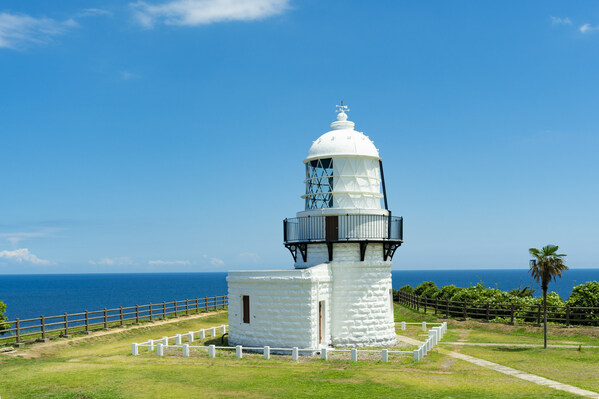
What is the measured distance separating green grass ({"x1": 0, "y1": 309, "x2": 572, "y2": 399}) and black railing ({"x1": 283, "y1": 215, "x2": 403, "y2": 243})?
640 centimetres

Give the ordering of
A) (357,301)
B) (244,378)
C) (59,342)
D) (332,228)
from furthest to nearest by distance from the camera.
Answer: (59,342), (332,228), (357,301), (244,378)

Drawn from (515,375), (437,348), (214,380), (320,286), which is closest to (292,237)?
(320,286)

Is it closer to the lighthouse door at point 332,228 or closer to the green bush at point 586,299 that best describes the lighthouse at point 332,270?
the lighthouse door at point 332,228

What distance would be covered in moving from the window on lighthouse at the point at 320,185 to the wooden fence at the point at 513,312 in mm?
13464

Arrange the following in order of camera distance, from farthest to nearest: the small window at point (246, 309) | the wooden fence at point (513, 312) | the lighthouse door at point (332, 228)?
the wooden fence at point (513, 312) < the lighthouse door at point (332, 228) < the small window at point (246, 309)

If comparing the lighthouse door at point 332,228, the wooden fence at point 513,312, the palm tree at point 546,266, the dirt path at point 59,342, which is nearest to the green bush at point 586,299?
the wooden fence at point 513,312

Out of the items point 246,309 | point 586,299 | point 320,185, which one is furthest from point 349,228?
point 586,299

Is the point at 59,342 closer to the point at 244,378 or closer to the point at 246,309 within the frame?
the point at 246,309

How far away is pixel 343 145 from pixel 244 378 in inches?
530

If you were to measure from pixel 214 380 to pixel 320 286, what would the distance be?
7952 millimetres

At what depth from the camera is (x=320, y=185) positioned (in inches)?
1079

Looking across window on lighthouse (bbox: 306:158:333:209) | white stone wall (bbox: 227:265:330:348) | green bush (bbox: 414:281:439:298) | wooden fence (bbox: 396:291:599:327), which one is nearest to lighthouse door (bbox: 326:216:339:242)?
window on lighthouse (bbox: 306:158:333:209)

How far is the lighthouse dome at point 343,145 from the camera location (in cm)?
2702

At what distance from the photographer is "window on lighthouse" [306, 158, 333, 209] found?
88.8 feet
